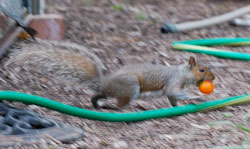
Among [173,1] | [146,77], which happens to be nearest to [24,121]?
[146,77]

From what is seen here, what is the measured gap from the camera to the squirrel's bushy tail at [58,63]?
448cm

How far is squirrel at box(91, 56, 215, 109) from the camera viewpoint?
4.23 m

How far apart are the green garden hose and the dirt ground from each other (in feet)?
0.21

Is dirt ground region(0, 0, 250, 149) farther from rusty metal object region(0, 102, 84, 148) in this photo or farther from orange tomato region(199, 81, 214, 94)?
orange tomato region(199, 81, 214, 94)

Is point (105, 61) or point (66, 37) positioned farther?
point (66, 37)

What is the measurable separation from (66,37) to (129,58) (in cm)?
94

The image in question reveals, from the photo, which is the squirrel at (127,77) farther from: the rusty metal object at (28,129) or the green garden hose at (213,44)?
the green garden hose at (213,44)

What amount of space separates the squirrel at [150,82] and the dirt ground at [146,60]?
0.21m

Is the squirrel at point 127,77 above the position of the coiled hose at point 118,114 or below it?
above

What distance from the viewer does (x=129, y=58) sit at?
5801mm

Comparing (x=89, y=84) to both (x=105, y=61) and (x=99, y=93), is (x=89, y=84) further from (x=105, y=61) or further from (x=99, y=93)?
(x=105, y=61)

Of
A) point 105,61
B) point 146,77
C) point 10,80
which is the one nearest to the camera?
point 146,77

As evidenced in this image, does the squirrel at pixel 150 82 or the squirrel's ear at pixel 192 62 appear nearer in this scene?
the squirrel at pixel 150 82

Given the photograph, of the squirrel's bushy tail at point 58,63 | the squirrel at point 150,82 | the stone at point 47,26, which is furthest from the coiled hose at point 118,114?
the stone at point 47,26
